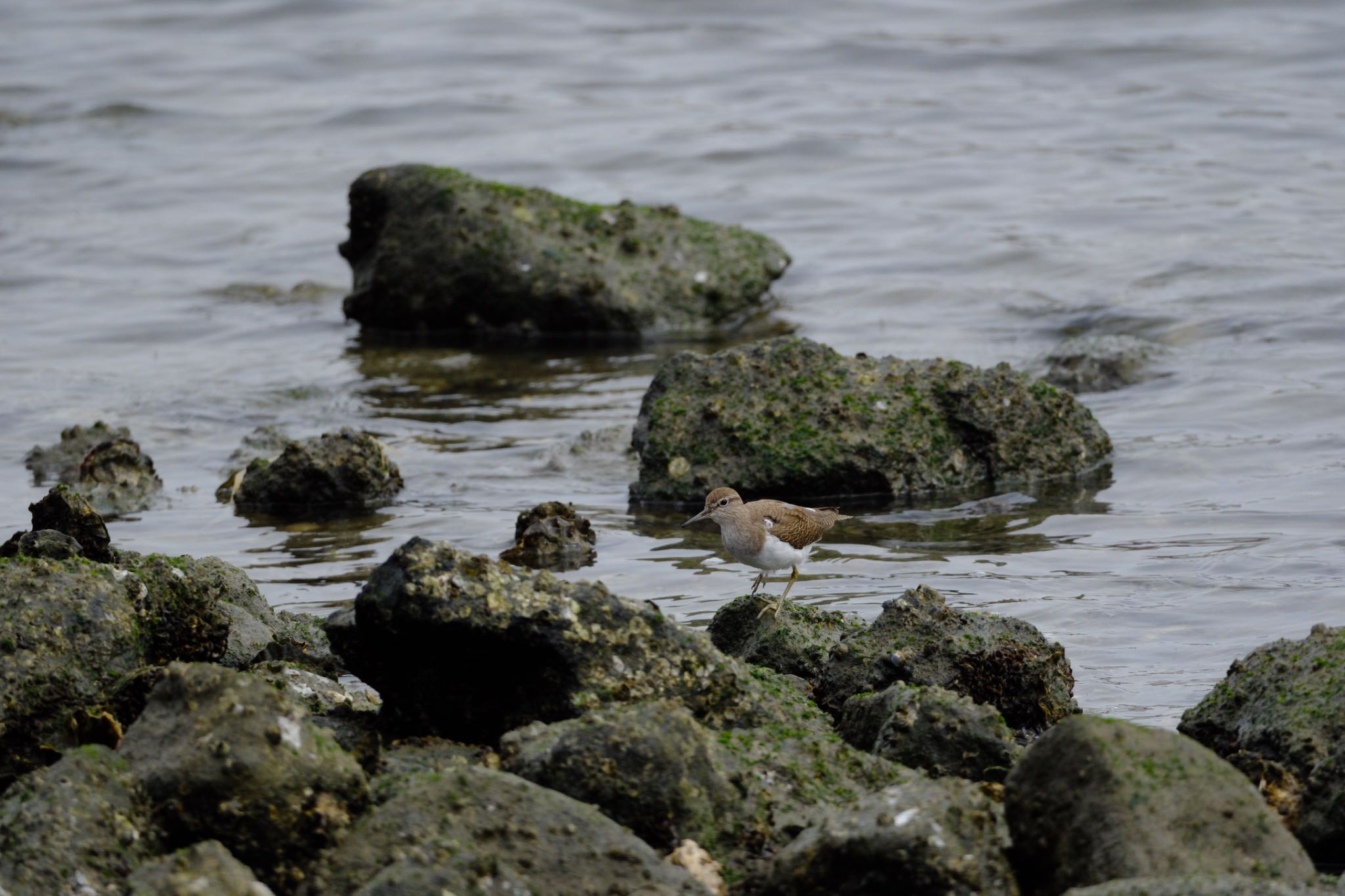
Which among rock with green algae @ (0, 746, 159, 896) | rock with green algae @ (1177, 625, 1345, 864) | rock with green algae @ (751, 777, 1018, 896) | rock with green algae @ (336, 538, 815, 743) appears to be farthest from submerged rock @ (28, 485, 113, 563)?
rock with green algae @ (1177, 625, 1345, 864)

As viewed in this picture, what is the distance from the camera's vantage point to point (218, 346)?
1630 centimetres

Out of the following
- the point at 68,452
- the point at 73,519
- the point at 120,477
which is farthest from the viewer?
the point at 68,452

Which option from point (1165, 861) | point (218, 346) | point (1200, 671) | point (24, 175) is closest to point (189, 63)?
Answer: point (24, 175)

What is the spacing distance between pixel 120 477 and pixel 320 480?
152 cm

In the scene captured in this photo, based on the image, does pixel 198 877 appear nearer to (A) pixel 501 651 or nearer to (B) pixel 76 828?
(B) pixel 76 828

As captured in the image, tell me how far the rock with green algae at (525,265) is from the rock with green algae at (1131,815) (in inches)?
450

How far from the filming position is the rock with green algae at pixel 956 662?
20.2 ft

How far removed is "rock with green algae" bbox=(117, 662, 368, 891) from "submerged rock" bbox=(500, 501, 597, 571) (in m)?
4.38

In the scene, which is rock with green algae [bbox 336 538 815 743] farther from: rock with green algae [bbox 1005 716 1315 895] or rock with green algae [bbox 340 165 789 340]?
rock with green algae [bbox 340 165 789 340]

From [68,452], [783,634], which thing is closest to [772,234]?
[68,452]

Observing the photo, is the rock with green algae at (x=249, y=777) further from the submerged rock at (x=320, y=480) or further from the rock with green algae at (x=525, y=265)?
the rock with green algae at (x=525, y=265)

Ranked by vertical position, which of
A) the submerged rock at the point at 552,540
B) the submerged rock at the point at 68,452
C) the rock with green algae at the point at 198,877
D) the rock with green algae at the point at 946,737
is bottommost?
the submerged rock at the point at 552,540

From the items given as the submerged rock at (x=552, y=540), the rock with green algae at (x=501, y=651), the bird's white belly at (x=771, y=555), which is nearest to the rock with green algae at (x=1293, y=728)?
the rock with green algae at (x=501, y=651)

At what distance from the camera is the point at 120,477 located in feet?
35.7
